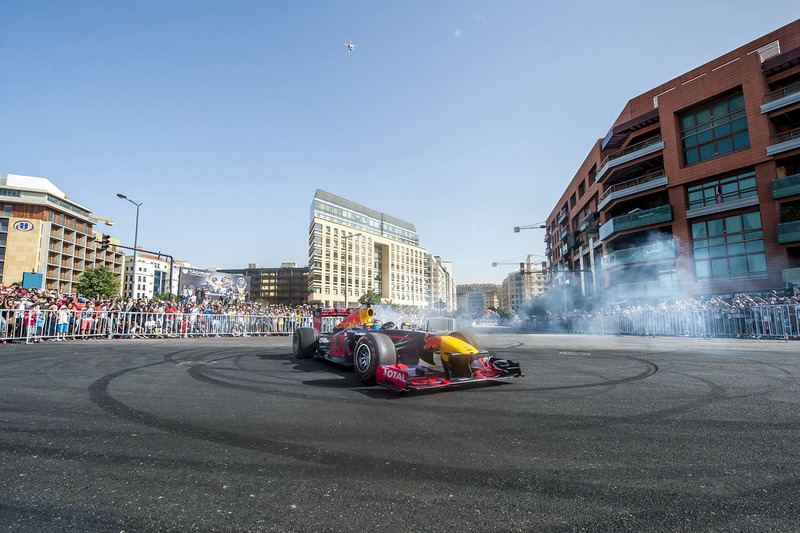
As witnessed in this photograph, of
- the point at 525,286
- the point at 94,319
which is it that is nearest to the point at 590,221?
the point at 94,319

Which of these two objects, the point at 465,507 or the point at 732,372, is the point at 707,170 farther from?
the point at 465,507

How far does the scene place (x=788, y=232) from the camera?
24.2 metres

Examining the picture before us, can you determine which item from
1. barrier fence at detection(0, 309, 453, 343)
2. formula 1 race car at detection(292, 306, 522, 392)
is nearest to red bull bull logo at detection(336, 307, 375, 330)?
formula 1 race car at detection(292, 306, 522, 392)

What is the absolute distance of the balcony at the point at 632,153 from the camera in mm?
32834

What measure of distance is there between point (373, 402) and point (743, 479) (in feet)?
12.8

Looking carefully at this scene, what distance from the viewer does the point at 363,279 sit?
12900 cm

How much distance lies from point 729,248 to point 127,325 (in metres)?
37.0

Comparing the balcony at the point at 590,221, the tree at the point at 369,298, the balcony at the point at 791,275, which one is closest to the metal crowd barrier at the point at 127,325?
the tree at the point at 369,298

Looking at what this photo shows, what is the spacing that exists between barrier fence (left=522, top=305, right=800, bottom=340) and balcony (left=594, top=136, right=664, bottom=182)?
1676 cm

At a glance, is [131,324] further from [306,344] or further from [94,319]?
[306,344]

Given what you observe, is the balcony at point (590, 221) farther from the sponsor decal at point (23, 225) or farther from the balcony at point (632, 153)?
the sponsor decal at point (23, 225)

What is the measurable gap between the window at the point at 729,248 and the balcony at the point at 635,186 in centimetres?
438

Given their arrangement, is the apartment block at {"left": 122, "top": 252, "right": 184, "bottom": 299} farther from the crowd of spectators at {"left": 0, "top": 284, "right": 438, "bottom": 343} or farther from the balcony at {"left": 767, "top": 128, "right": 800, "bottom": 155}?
the balcony at {"left": 767, "top": 128, "right": 800, "bottom": 155}

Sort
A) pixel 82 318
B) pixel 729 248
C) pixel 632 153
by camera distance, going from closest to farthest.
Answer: pixel 82 318 < pixel 729 248 < pixel 632 153
